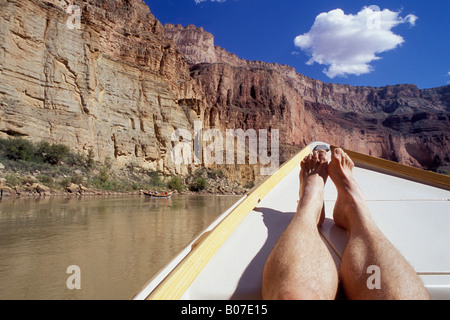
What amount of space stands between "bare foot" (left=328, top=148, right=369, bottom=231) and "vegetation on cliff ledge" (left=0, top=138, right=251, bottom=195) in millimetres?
12770

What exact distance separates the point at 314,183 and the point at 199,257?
76 centimetres

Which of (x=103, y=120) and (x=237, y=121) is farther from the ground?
(x=237, y=121)

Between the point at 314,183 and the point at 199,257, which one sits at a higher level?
the point at 314,183

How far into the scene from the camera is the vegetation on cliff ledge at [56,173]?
1188 cm

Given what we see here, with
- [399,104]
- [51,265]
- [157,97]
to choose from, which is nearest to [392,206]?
[51,265]

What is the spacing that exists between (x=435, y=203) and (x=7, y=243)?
4.60m

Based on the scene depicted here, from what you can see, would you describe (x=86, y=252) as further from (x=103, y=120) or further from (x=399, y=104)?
(x=399, y=104)

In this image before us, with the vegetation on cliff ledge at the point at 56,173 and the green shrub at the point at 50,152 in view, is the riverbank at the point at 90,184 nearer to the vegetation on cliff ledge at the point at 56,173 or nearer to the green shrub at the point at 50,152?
the vegetation on cliff ledge at the point at 56,173

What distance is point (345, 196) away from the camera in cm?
127

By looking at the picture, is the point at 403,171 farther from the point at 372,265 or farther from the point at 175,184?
the point at 175,184

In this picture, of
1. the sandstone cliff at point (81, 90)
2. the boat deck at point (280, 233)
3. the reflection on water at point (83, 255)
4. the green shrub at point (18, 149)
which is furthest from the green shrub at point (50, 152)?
the boat deck at point (280, 233)

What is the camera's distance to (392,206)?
157cm

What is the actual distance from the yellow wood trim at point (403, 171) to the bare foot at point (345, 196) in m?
0.86

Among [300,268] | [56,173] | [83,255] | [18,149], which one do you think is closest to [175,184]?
[56,173]
